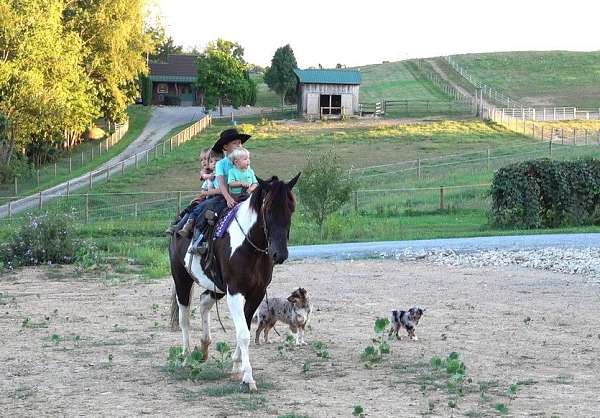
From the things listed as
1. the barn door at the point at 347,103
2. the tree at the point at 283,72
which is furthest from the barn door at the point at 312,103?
the tree at the point at 283,72

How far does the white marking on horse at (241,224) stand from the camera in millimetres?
10438

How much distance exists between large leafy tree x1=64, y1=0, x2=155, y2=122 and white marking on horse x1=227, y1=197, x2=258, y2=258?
166 ft

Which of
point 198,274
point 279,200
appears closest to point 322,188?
point 198,274

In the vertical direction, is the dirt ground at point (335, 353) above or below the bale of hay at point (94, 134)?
below

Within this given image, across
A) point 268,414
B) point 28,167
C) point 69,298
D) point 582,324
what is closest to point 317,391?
point 268,414

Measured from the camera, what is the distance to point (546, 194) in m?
32.3

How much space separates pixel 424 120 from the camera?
249 feet

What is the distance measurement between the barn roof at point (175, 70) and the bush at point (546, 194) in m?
73.4

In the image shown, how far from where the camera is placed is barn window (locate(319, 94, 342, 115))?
264 ft

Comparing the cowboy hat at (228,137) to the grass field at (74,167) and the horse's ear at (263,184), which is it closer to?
the horse's ear at (263,184)

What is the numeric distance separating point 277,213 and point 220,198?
6.06 ft

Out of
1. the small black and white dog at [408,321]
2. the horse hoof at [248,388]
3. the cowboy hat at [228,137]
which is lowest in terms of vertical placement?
the horse hoof at [248,388]

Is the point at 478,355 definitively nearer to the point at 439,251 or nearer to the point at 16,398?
the point at 16,398

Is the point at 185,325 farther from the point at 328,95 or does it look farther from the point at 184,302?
the point at 328,95
